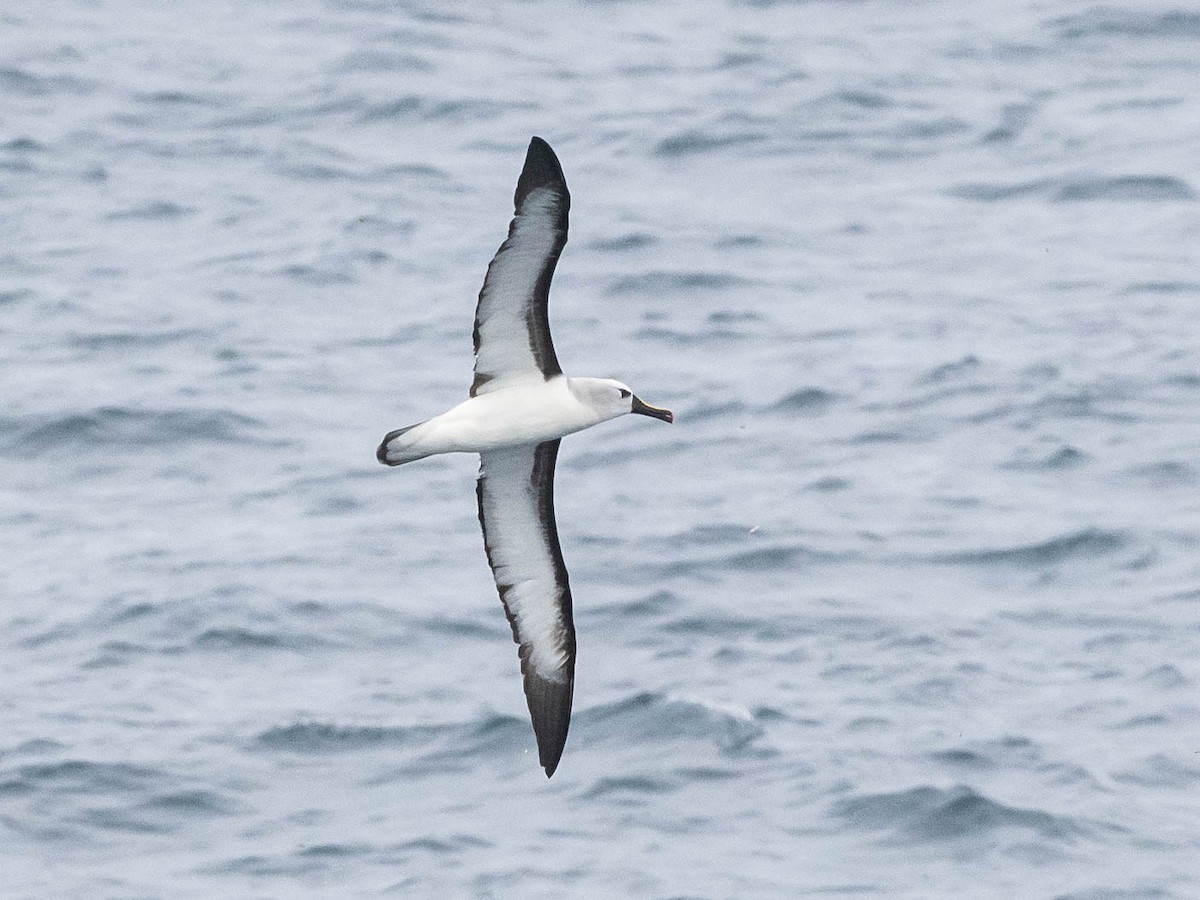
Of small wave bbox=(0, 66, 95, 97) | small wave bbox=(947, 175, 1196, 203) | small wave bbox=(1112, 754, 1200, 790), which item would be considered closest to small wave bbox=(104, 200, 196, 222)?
small wave bbox=(0, 66, 95, 97)

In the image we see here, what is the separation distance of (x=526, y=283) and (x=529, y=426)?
74 cm

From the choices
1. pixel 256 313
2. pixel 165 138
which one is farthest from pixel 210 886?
pixel 165 138

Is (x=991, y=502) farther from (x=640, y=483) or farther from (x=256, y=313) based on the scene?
(x=256, y=313)

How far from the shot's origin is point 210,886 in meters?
16.9

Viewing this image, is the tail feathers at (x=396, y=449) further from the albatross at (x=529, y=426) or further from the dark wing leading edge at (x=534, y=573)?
the dark wing leading edge at (x=534, y=573)

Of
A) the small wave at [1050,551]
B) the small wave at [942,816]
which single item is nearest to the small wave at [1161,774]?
the small wave at [942,816]

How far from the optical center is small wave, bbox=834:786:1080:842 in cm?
1747

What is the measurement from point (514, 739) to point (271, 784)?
1.84 meters

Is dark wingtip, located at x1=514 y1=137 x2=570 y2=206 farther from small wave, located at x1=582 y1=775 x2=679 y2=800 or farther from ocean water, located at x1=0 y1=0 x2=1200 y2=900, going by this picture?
small wave, located at x1=582 y1=775 x2=679 y2=800

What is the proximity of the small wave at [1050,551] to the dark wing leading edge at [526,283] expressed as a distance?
939 centimetres

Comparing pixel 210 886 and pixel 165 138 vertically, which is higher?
pixel 165 138

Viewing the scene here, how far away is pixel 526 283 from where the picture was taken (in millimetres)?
11938

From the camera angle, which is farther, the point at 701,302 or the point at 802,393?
the point at 701,302

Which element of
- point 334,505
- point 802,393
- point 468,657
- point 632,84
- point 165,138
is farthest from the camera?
point 632,84
